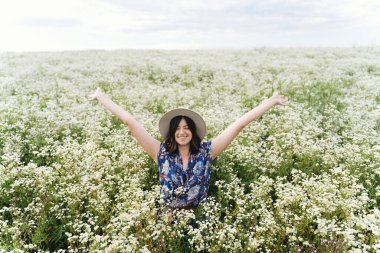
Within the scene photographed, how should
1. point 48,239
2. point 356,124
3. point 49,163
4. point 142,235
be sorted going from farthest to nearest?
1. point 356,124
2. point 49,163
3. point 48,239
4. point 142,235

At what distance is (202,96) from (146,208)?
370 inches

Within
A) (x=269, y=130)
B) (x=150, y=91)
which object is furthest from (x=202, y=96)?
(x=269, y=130)

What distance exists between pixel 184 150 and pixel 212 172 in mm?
1580

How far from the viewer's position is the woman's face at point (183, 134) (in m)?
6.01

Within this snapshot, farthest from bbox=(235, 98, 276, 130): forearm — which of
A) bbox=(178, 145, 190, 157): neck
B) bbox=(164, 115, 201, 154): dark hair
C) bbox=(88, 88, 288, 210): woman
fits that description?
bbox=(178, 145, 190, 157): neck

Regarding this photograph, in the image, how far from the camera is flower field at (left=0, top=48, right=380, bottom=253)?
16.2 feet

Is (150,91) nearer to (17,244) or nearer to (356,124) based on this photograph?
(356,124)

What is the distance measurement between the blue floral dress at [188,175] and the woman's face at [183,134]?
0.29m

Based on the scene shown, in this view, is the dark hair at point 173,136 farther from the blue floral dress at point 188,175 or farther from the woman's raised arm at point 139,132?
the woman's raised arm at point 139,132

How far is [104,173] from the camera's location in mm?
7258

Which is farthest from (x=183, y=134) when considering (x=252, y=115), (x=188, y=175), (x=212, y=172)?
(x=212, y=172)

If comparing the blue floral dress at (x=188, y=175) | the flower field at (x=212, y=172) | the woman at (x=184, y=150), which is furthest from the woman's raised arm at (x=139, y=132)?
the flower field at (x=212, y=172)

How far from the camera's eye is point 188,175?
6059 millimetres

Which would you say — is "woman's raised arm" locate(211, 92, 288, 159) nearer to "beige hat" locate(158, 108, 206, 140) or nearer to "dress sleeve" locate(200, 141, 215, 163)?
"dress sleeve" locate(200, 141, 215, 163)
